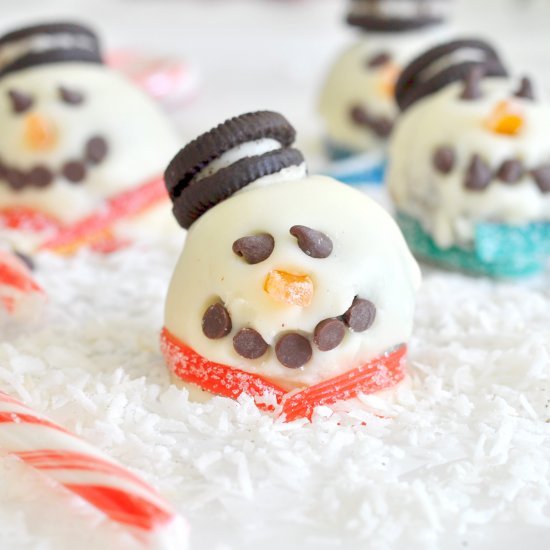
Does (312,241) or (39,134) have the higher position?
(312,241)

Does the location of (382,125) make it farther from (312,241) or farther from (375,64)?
(312,241)

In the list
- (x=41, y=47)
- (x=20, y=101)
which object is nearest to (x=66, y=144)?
(x=20, y=101)

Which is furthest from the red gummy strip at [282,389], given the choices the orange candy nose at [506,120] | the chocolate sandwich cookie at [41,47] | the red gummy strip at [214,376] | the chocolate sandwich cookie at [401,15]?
the chocolate sandwich cookie at [401,15]

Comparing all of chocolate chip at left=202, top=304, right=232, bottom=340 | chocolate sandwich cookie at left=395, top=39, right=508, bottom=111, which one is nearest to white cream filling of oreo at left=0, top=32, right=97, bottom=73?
chocolate sandwich cookie at left=395, top=39, right=508, bottom=111

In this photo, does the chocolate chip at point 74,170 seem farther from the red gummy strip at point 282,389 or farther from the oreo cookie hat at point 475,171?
the red gummy strip at point 282,389

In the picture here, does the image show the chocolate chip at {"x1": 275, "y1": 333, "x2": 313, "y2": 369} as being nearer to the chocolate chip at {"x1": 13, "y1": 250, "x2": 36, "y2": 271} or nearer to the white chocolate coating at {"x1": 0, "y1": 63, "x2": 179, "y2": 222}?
the chocolate chip at {"x1": 13, "y1": 250, "x2": 36, "y2": 271}

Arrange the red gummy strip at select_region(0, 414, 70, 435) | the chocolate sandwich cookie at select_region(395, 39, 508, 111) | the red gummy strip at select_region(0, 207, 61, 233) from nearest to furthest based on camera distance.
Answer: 1. the red gummy strip at select_region(0, 414, 70, 435)
2. the chocolate sandwich cookie at select_region(395, 39, 508, 111)
3. the red gummy strip at select_region(0, 207, 61, 233)

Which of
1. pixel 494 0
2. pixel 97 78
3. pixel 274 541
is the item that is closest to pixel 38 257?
pixel 97 78
